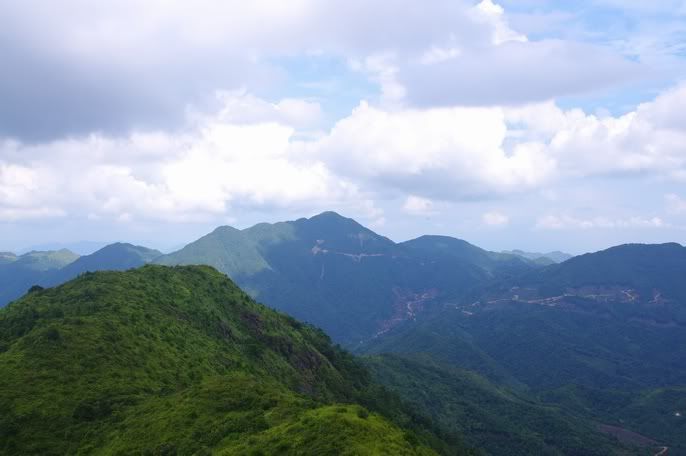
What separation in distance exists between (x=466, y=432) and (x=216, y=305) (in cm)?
11462

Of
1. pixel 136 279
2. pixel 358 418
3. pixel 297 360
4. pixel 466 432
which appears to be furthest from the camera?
pixel 466 432

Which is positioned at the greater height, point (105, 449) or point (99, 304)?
point (99, 304)

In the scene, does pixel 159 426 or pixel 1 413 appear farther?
pixel 1 413

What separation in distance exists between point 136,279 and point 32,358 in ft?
138

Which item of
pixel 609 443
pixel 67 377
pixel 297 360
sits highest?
pixel 67 377

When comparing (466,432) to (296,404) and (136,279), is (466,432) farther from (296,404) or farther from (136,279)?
(296,404)

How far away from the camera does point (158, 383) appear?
66.4m

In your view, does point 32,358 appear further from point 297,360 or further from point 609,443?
point 609,443

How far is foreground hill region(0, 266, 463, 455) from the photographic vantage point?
43.0m

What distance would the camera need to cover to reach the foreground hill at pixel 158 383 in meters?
43.0

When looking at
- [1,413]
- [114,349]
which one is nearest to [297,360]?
[114,349]

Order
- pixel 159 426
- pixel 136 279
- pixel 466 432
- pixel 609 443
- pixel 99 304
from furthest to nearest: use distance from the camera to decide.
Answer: pixel 609 443 < pixel 466 432 < pixel 136 279 < pixel 99 304 < pixel 159 426

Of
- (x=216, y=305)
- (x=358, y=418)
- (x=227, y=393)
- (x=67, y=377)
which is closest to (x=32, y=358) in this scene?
(x=67, y=377)

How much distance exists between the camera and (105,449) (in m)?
48.8
